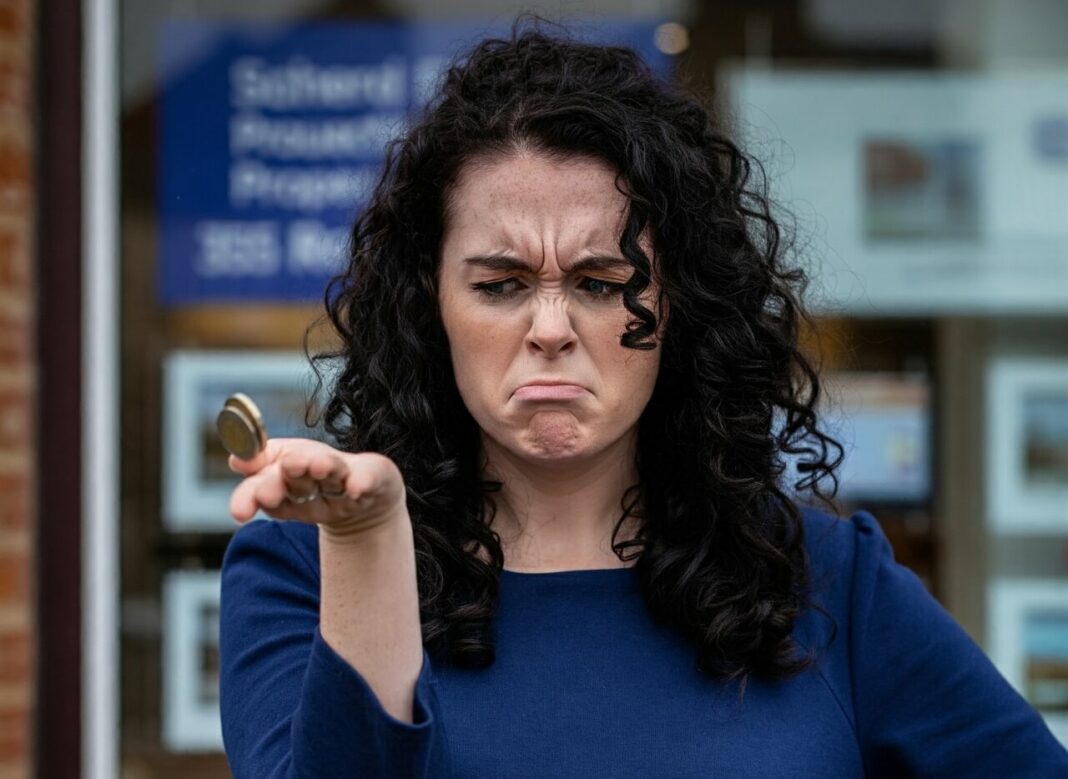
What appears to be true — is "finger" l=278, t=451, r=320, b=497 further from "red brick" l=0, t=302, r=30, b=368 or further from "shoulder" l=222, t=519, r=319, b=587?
"red brick" l=0, t=302, r=30, b=368

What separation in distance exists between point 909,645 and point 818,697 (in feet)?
0.44

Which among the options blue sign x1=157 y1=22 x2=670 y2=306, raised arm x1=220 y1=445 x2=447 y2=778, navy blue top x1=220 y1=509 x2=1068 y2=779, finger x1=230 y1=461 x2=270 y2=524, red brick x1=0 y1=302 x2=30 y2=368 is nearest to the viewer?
finger x1=230 y1=461 x2=270 y2=524

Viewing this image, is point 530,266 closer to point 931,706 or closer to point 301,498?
point 301,498

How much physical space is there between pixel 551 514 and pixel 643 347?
238 millimetres

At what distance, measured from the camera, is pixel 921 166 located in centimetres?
378

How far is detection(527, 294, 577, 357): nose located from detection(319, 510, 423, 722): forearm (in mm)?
313

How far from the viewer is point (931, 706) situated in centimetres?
177

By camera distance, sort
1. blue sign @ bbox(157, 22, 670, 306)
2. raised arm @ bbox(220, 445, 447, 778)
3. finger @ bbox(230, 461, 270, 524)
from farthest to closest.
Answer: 1. blue sign @ bbox(157, 22, 670, 306)
2. raised arm @ bbox(220, 445, 447, 778)
3. finger @ bbox(230, 461, 270, 524)

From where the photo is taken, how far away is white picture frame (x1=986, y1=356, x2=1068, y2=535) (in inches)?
149

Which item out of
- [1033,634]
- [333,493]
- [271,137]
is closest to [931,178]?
[1033,634]

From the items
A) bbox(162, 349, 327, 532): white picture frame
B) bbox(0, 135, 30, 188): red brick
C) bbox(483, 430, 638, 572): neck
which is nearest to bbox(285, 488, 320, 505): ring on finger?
bbox(483, 430, 638, 572): neck

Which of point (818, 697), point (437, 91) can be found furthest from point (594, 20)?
point (818, 697)

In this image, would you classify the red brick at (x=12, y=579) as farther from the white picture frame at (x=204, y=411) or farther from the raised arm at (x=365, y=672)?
the raised arm at (x=365, y=672)

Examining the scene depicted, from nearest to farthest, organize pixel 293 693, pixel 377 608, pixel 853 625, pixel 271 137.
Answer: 1. pixel 377 608
2. pixel 293 693
3. pixel 853 625
4. pixel 271 137
